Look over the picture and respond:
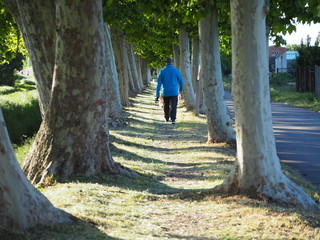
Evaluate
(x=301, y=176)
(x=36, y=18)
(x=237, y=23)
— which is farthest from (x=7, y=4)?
(x=301, y=176)

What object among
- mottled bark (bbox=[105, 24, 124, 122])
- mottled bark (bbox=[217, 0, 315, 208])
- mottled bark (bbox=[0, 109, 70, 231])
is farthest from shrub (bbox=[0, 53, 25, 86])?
mottled bark (bbox=[0, 109, 70, 231])

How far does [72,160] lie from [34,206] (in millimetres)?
3459

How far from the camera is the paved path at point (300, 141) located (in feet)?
38.5

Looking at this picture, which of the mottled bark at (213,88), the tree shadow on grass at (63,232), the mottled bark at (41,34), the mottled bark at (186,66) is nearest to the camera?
the tree shadow on grass at (63,232)

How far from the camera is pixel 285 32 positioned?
38.8 feet

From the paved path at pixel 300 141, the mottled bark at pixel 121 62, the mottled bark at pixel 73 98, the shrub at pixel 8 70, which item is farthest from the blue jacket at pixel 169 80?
the shrub at pixel 8 70

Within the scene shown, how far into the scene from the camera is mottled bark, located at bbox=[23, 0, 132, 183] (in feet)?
28.4

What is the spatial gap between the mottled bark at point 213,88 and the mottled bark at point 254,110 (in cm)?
659

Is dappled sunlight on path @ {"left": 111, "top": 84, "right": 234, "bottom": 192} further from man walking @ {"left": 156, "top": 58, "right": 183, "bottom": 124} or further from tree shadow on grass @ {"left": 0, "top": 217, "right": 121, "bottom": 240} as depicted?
tree shadow on grass @ {"left": 0, "top": 217, "right": 121, "bottom": 240}

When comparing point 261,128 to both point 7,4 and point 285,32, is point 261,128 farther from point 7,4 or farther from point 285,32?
point 7,4

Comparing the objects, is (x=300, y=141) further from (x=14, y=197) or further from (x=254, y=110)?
(x=14, y=197)

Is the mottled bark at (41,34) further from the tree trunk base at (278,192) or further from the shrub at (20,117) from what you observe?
the shrub at (20,117)

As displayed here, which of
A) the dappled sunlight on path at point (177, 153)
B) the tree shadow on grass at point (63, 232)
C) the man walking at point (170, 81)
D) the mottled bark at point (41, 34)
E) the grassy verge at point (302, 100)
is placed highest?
the mottled bark at point (41, 34)

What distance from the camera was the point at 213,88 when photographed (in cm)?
1428
